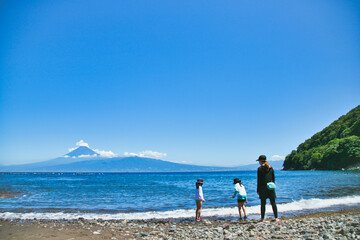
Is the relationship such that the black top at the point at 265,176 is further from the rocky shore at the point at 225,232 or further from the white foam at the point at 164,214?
the white foam at the point at 164,214

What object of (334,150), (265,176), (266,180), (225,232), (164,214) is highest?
(334,150)

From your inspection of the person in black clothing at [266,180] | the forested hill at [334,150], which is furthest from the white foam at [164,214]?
the forested hill at [334,150]

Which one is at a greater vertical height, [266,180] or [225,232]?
→ [266,180]

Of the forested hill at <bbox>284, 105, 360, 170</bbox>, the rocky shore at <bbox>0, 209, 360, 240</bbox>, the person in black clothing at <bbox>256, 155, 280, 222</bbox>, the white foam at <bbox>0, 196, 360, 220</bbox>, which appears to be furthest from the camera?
the forested hill at <bbox>284, 105, 360, 170</bbox>

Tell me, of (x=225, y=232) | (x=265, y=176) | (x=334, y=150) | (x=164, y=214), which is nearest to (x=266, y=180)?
(x=265, y=176)

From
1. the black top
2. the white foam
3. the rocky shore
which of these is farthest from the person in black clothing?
the white foam

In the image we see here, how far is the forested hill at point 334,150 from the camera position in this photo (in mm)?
90000

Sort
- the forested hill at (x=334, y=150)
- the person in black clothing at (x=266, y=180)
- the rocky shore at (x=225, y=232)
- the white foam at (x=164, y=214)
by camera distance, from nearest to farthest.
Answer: the rocky shore at (x=225, y=232) → the person in black clothing at (x=266, y=180) → the white foam at (x=164, y=214) → the forested hill at (x=334, y=150)

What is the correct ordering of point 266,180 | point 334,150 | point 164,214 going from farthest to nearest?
point 334,150 → point 164,214 → point 266,180

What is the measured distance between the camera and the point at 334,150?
3868 inches

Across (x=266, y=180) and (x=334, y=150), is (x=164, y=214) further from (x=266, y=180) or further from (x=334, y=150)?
(x=334, y=150)

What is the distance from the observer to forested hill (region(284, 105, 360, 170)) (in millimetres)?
90000

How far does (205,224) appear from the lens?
38.2ft

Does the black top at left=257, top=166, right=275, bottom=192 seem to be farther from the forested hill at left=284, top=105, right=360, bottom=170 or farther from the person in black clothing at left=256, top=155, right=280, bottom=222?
the forested hill at left=284, top=105, right=360, bottom=170
